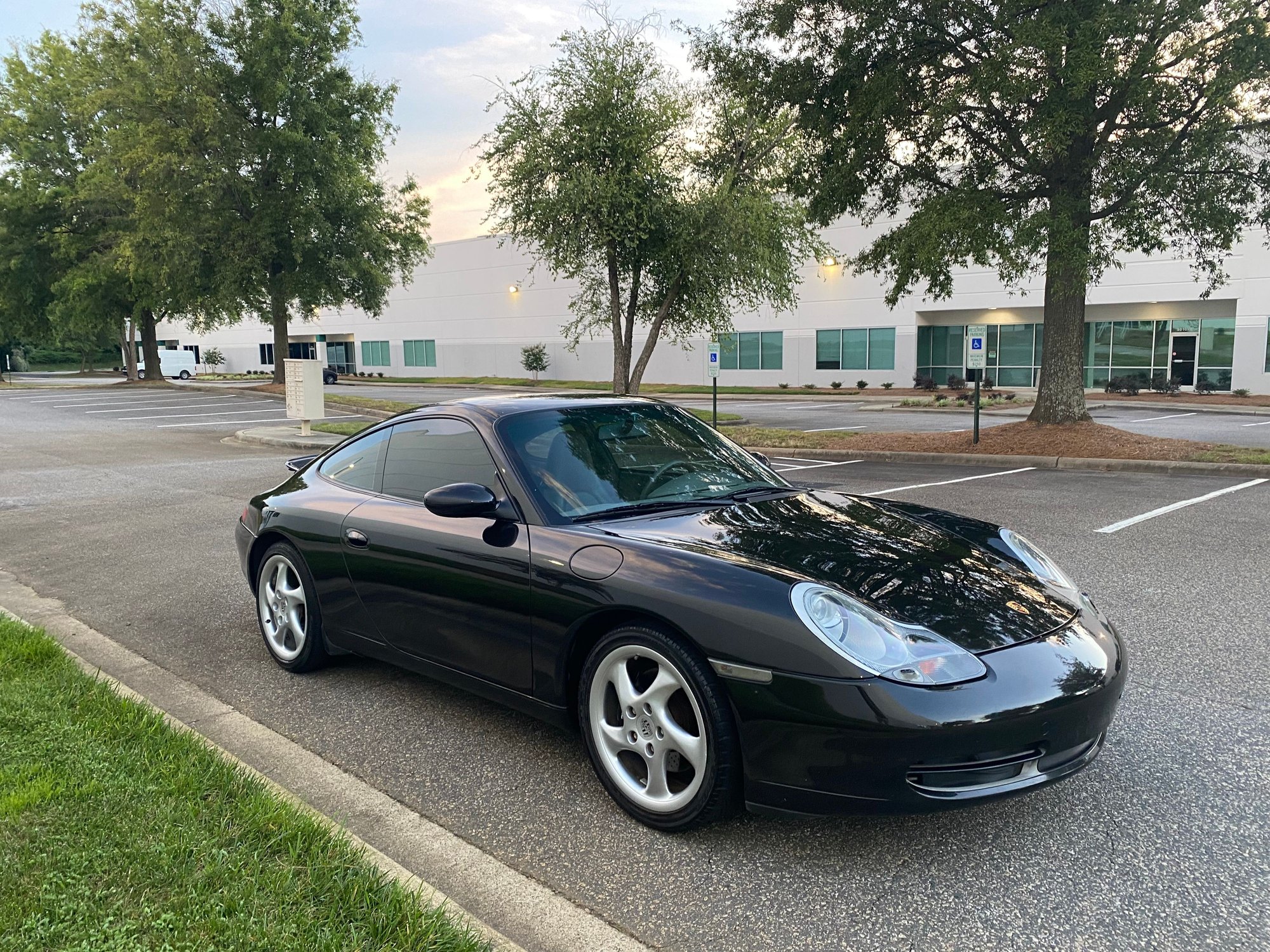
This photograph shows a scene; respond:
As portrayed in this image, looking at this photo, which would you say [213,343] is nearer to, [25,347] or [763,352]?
[25,347]

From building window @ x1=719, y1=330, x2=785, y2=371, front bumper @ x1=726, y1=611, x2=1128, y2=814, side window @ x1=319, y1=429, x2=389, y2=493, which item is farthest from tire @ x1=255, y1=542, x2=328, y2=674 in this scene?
building window @ x1=719, y1=330, x2=785, y2=371

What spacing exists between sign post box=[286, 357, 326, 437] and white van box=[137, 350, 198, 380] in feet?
152

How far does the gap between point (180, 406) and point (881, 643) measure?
98.1 ft

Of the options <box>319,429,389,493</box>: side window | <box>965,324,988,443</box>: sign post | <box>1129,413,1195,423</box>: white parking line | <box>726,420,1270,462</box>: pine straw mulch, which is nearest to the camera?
<box>319,429,389,493</box>: side window

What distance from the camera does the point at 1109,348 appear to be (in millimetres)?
34062

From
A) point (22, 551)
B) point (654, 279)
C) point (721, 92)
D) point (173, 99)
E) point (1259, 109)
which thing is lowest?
point (22, 551)

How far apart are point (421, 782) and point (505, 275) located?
1962 inches

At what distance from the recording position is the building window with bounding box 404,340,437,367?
56.6 metres

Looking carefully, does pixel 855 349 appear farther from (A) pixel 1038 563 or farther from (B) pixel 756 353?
(A) pixel 1038 563

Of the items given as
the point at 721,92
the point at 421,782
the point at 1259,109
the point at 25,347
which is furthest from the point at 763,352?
the point at 25,347

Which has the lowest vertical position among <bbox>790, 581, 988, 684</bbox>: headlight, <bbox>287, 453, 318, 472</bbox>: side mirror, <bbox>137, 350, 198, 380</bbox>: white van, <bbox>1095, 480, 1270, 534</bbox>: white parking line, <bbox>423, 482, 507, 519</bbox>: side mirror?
<bbox>1095, 480, 1270, 534</bbox>: white parking line

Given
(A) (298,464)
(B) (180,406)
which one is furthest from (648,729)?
(B) (180,406)

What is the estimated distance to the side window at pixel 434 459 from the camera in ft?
12.8

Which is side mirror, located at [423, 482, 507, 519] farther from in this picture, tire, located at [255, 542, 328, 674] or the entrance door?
the entrance door
